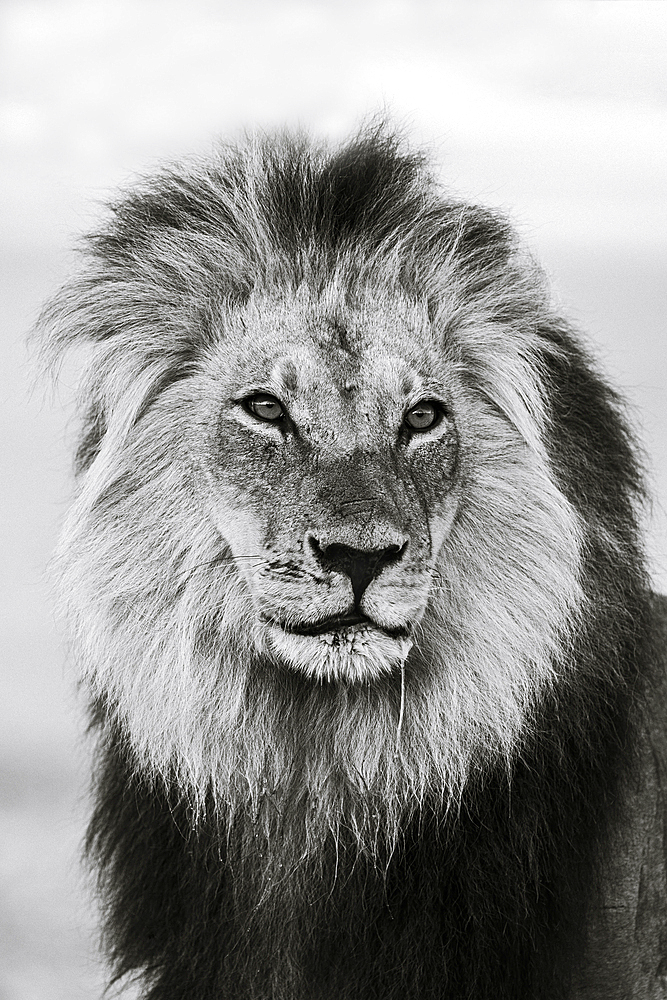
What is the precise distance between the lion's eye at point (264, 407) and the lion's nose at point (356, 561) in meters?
0.36

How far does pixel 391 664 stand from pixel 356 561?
0.34 m

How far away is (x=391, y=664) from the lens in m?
3.08

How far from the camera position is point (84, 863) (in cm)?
389

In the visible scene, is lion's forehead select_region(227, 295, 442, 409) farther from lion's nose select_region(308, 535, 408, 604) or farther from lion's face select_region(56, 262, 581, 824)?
lion's nose select_region(308, 535, 408, 604)

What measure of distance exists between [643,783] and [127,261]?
1897 millimetres

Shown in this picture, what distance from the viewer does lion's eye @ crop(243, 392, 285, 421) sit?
3.11 meters

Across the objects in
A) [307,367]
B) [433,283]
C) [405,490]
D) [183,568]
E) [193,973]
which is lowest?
[193,973]

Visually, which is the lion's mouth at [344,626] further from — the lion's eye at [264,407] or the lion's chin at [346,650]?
the lion's eye at [264,407]

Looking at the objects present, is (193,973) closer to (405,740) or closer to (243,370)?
(405,740)

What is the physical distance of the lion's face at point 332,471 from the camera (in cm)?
290

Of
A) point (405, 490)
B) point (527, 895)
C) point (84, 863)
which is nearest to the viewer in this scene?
point (405, 490)

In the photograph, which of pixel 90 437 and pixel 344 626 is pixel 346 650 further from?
pixel 90 437

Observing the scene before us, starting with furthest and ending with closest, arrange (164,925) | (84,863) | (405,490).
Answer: (84,863)
(164,925)
(405,490)

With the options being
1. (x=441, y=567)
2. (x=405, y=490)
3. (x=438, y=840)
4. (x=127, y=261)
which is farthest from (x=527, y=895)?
(x=127, y=261)
